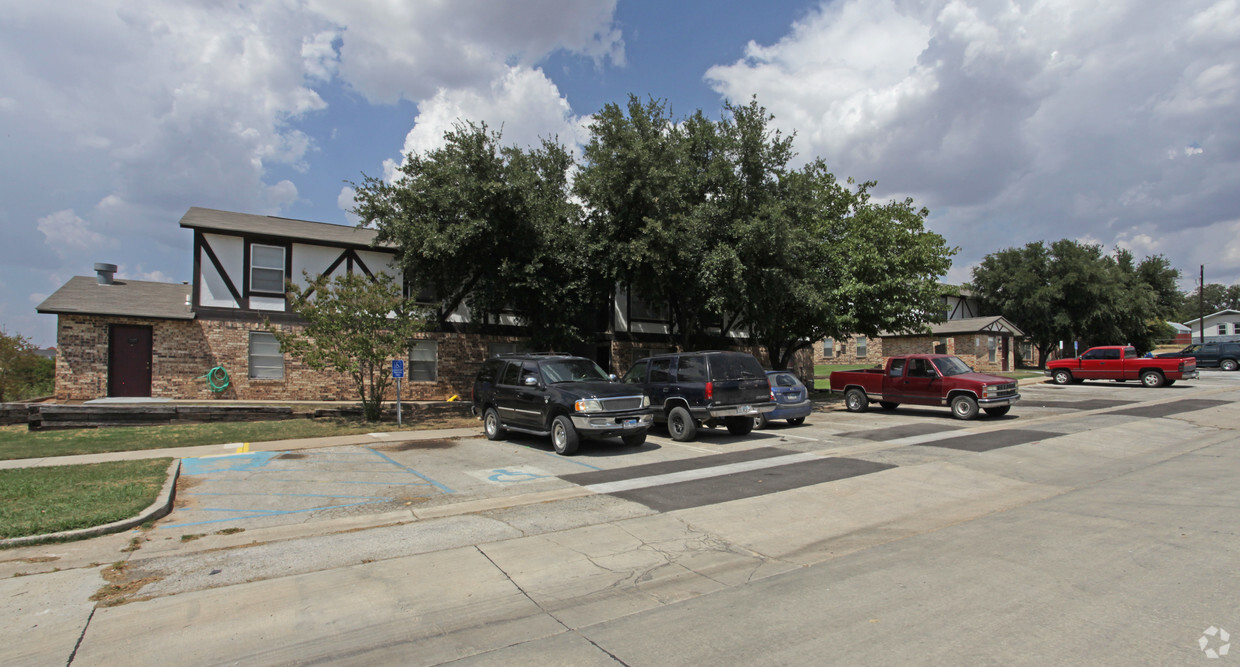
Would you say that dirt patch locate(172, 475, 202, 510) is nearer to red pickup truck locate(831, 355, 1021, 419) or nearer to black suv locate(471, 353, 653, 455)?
black suv locate(471, 353, 653, 455)

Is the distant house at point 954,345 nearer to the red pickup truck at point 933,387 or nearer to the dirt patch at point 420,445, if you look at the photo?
A: the red pickup truck at point 933,387

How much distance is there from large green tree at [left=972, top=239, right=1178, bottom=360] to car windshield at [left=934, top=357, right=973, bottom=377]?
30.8 m

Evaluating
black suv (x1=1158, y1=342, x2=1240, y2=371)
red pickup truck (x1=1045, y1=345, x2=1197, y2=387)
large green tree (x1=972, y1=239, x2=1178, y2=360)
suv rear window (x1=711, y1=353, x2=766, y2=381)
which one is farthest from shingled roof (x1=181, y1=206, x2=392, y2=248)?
black suv (x1=1158, y1=342, x2=1240, y2=371)

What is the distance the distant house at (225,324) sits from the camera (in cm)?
1877

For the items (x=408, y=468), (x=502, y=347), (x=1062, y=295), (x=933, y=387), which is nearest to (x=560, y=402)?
(x=408, y=468)

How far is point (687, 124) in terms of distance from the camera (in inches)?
892

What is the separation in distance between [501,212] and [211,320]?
9940 millimetres

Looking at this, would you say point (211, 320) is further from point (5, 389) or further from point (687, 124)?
point (687, 124)

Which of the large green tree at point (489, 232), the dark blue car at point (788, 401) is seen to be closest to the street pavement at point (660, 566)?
the dark blue car at point (788, 401)

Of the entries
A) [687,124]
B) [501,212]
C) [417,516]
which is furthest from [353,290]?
[687,124]

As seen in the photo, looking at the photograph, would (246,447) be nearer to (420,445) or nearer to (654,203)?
(420,445)

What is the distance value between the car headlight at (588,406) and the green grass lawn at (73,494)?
657 centimetres

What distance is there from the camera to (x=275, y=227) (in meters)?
21.5

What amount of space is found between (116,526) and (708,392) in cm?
1008
